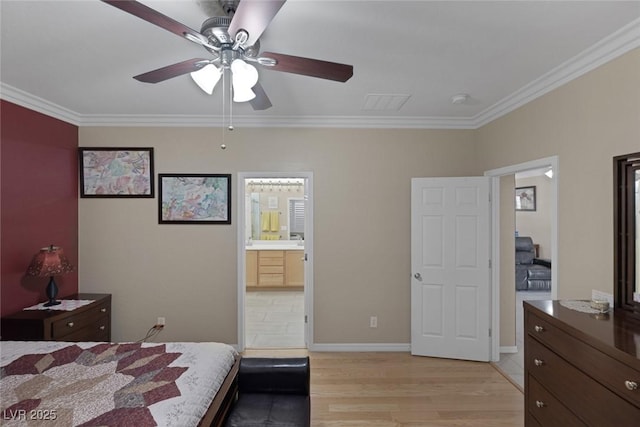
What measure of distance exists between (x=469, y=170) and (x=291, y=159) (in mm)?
2054

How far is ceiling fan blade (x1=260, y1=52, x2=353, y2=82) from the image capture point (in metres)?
1.50

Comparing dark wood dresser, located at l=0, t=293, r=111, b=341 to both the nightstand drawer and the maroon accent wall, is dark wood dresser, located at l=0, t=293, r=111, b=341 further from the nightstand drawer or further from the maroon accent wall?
the maroon accent wall

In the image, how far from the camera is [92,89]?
2.80 m

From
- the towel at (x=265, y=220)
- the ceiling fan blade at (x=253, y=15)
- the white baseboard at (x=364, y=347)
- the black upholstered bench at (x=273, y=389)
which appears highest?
the ceiling fan blade at (x=253, y=15)

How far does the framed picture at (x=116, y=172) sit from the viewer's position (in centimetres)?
360

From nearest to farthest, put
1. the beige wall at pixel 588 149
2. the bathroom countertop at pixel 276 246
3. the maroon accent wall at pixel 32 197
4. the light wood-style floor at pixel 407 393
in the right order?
the beige wall at pixel 588 149 → the light wood-style floor at pixel 407 393 → the maroon accent wall at pixel 32 197 → the bathroom countertop at pixel 276 246

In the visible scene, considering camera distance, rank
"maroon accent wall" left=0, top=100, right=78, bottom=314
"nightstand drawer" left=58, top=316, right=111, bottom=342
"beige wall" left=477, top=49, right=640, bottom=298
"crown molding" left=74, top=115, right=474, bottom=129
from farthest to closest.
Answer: "crown molding" left=74, top=115, right=474, bottom=129
"nightstand drawer" left=58, top=316, right=111, bottom=342
"maroon accent wall" left=0, top=100, right=78, bottom=314
"beige wall" left=477, top=49, right=640, bottom=298

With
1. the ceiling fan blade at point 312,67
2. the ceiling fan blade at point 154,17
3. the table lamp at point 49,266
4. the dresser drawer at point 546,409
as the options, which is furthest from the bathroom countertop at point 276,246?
the ceiling fan blade at point 154,17

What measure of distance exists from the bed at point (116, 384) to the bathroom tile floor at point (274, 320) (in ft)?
5.76

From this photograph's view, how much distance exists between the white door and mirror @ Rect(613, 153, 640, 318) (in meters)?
1.44

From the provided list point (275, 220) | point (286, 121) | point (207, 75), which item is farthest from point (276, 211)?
point (207, 75)

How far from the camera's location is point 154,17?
1191 millimetres

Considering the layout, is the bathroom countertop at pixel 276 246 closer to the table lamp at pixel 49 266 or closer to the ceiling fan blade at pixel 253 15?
the table lamp at pixel 49 266

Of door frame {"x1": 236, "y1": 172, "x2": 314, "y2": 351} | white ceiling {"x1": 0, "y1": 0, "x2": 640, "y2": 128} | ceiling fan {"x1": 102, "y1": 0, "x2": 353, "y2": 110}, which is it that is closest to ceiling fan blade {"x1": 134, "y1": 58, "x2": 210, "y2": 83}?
ceiling fan {"x1": 102, "y1": 0, "x2": 353, "y2": 110}
